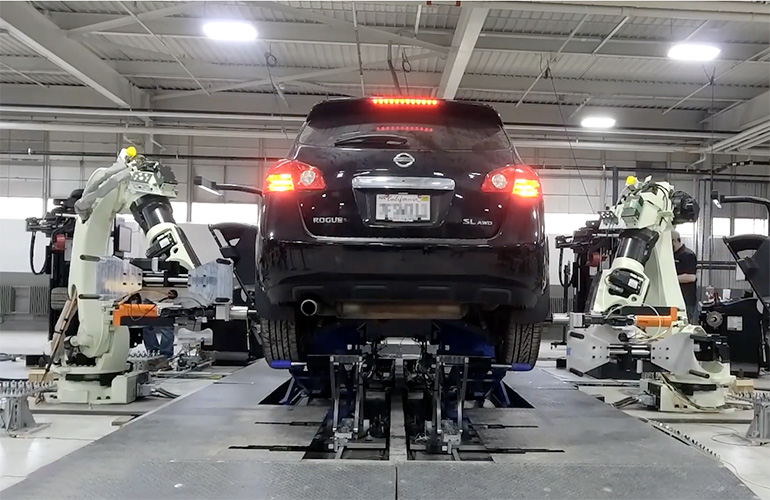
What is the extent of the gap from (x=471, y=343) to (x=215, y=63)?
828 centimetres

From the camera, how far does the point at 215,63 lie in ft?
32.9

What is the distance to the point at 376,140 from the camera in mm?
2709

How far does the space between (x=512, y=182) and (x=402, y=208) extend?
1.74 ft

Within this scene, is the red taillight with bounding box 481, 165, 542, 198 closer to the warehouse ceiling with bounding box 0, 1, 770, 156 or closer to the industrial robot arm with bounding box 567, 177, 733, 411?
the industrial robot arm with bounding box 567, 177, 733, 411

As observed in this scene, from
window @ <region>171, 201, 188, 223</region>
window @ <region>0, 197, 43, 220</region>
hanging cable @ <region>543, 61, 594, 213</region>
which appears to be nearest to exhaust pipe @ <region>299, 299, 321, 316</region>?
hanging cable @ <region>543, 61, 594, 213</region>

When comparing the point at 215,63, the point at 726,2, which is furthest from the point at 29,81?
the point at 726,2

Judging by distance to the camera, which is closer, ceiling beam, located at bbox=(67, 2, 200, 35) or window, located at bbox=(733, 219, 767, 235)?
ceiling beam, located at bbox=(67, 2, 200, 35)

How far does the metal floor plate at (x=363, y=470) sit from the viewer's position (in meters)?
2.12

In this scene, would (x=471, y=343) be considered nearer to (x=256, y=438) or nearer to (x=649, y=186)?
(x=256, y=438)

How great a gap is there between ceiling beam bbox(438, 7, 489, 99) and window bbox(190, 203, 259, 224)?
5898 millimetres

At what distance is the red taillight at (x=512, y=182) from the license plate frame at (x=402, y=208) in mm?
288

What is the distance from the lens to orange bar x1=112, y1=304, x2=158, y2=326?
3840 millimetres

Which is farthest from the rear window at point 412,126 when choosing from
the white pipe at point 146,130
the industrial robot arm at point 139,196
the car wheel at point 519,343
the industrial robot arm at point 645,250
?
the white pipe at point 146,130

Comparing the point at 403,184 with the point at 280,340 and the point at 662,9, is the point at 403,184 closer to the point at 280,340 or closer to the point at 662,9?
the point at 280,340
